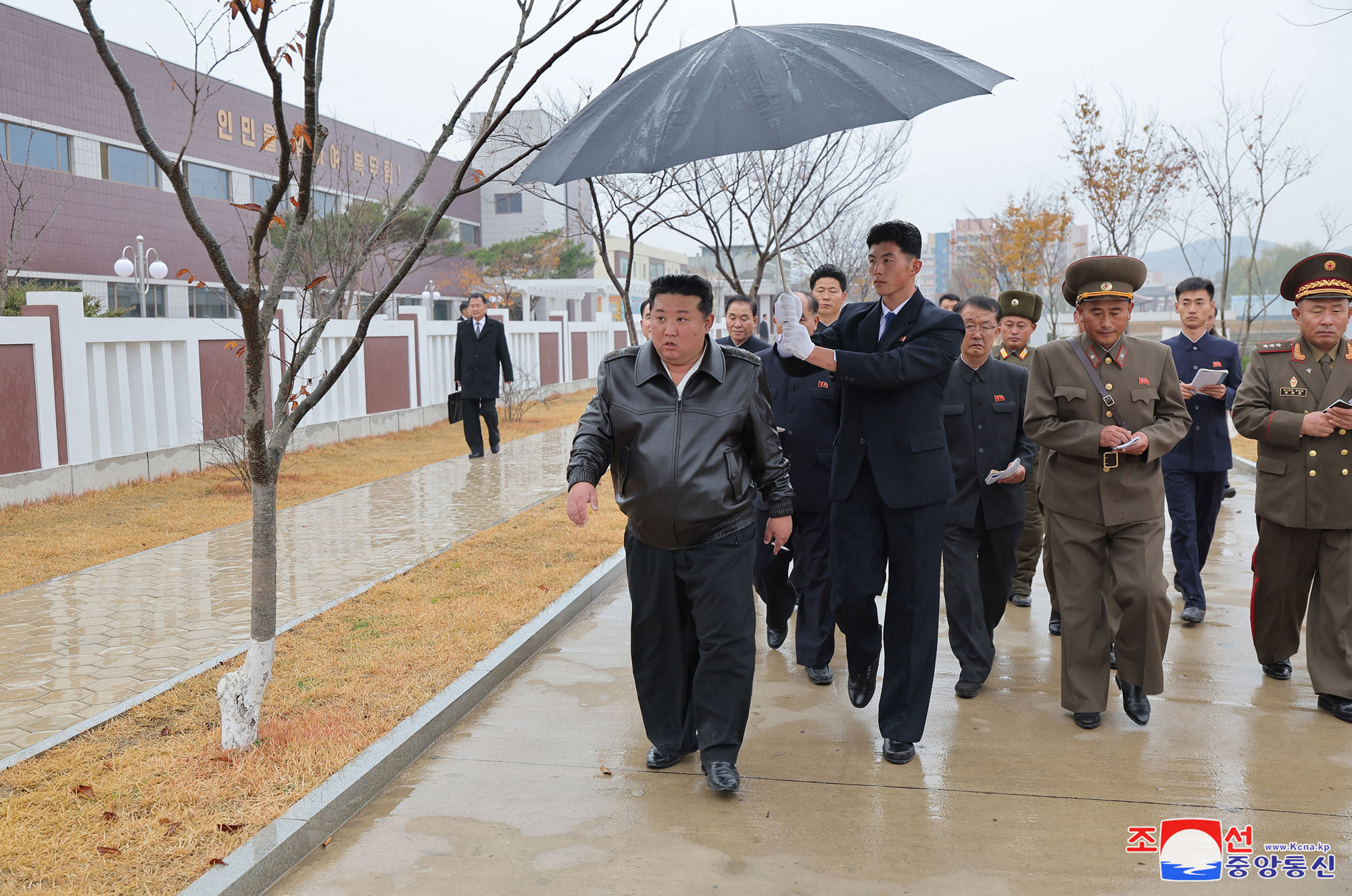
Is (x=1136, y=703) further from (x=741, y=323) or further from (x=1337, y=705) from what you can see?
(x=741, y=323)

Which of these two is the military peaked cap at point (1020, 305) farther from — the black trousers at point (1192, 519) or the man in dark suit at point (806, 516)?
the man in dark suit at point (806, 516)

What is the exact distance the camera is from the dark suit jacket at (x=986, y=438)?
5.21 metres

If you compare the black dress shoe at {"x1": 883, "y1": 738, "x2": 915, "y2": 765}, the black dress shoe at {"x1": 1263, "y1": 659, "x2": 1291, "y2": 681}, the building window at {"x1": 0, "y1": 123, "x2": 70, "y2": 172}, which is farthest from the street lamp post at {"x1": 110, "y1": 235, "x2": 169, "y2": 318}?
the black dress shoe at {"x1": 1263, "y1": 659, "x2": 1291, "y2": 681}

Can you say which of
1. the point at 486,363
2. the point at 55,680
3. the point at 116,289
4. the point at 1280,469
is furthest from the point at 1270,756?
the point at 116,289

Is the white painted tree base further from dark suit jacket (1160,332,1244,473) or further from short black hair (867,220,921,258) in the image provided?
dark suit jacket (1160,332,1244,473)

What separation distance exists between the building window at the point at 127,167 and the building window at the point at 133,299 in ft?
10.3

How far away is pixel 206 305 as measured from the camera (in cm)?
3694

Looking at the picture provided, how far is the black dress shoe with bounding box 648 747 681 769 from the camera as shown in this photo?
13.3ft

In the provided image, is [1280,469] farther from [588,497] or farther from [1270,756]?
[588,497]

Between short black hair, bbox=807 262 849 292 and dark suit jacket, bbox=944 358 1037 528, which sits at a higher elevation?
short black hair, bbox=807 262 849 292

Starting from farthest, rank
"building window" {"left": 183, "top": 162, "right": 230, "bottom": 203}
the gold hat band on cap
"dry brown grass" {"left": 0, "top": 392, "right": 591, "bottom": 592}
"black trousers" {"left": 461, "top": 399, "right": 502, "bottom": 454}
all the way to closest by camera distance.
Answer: "building window" {"left": 183, "top": 162, "right": 230, "bottom": 203}
"black trousers" {"left": 461, "top": 399, "right": 502, "bottom": 454}
"dry brown grass" {"left": 0, "top": 392, "right": 591, "bottom": 592}
the gold hat band on cap

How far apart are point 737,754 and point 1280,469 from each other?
2889 millimetres

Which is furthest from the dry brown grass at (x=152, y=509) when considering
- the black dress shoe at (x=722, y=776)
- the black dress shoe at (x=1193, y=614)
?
the black dress shoe at (x=1193, y=614)

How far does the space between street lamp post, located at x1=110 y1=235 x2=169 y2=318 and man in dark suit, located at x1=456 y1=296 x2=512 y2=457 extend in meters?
12.4
